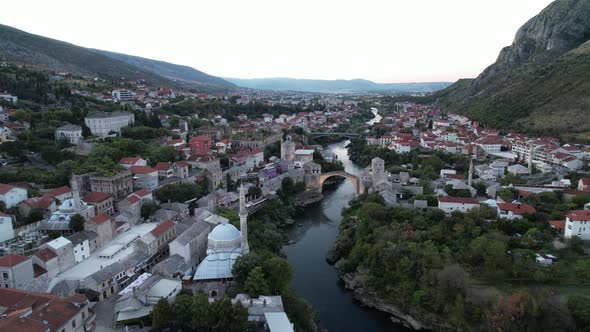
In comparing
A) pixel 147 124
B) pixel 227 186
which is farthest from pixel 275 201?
pixel 147 124

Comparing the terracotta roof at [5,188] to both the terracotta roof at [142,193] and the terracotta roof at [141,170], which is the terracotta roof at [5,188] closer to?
the terracotta roof at [142,193]

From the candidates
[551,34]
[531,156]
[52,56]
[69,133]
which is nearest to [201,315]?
[69,133]

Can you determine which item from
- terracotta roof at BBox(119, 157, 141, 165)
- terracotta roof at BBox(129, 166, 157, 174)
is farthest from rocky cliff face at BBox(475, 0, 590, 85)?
terracotta roof at BBox(119, 157, 141, 165)

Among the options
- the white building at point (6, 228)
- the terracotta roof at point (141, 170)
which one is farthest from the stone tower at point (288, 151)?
the white building at point (6, 228)

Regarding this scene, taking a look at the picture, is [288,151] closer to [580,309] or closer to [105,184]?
[105,184]

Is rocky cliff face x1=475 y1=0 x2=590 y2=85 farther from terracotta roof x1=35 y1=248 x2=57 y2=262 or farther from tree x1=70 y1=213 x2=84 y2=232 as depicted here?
terracotta roof x1=35 y1=248 x2=57 y2=262

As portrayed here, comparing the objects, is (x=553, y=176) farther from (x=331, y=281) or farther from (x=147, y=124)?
(x=147, y=124)
